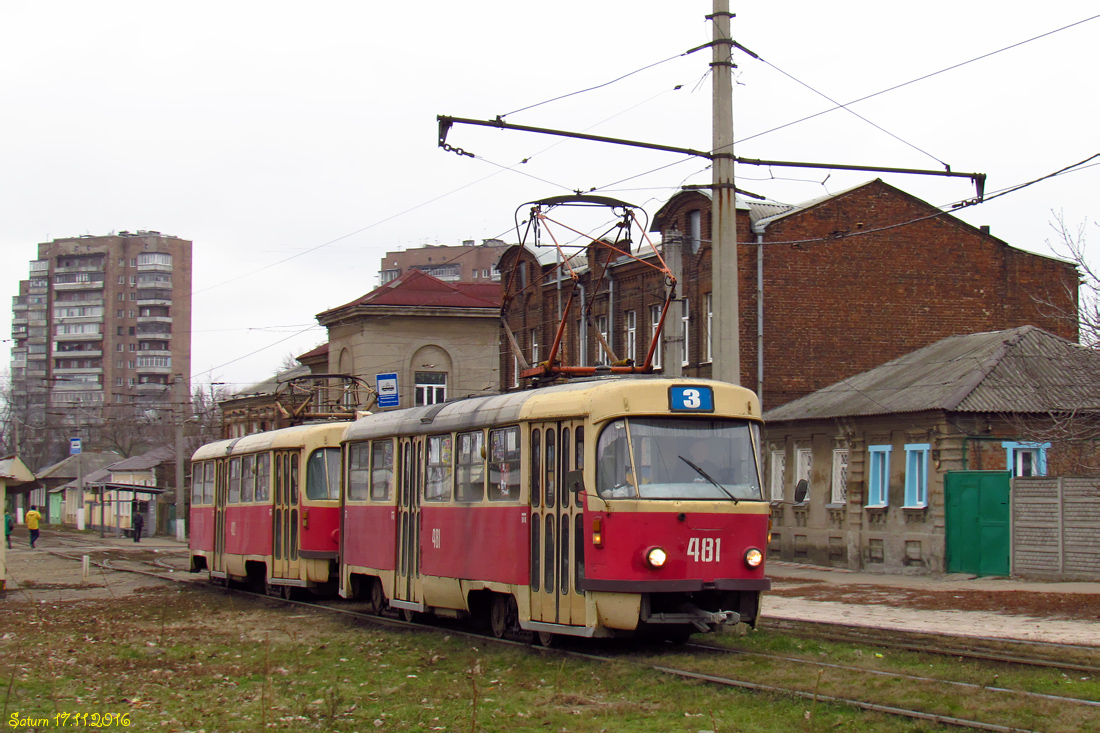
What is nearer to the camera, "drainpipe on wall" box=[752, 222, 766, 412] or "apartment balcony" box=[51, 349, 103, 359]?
"drainpipe on wall" box=[752, 222, 766, 412]

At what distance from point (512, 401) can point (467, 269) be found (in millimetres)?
117166

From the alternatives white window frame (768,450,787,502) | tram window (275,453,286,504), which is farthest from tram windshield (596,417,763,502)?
white window frame (768,450,787,502)

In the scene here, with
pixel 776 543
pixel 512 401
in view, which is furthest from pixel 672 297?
pixel 776 543

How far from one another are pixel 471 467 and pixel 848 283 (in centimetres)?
2297

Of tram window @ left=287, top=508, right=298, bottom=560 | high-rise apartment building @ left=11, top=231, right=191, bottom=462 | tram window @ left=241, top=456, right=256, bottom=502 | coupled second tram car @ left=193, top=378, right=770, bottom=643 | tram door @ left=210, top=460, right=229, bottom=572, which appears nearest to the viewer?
coupled second tram car @ left=193, top=378, right=770, bottom=643

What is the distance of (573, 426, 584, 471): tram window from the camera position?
12164 mm

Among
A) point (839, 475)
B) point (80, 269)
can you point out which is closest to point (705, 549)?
point (839, 475)

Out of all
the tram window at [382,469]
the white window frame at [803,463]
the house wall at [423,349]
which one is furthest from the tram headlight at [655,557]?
the house wall at [423,349]

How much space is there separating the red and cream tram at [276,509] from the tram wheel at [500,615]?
5.70 m

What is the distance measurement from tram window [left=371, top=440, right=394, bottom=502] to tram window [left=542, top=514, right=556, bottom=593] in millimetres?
4369

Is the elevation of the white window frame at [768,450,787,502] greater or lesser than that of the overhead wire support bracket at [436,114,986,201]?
lesser

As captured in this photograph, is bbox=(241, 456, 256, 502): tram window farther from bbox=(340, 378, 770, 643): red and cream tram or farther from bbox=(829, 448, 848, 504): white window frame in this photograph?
bbox=(829, 448, 848, 504): white window frame

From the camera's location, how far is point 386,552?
16734mm

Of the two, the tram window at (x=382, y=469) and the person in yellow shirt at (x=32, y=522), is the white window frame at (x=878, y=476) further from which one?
the person in yellow shirt at (x=32, y=522)
